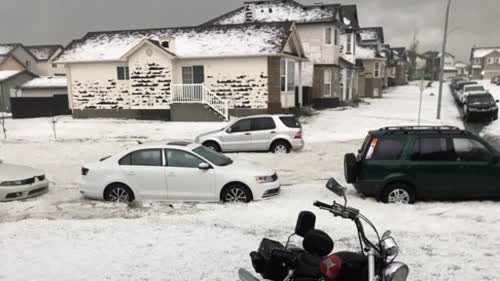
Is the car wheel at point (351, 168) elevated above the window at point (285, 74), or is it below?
below

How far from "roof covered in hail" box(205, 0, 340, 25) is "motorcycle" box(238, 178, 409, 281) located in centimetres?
3177

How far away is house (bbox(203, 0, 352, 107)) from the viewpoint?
3438 cm

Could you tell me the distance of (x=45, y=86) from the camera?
4575cm

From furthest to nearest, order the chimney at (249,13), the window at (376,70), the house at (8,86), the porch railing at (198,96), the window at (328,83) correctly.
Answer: the window at (376,70)
the house at (8,86)
the chimney at (249,13)
the window at (328,83)
the porch railing at (198,96)

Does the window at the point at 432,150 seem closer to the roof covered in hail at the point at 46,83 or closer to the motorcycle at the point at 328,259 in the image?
the motorcycle at the point at 328,259

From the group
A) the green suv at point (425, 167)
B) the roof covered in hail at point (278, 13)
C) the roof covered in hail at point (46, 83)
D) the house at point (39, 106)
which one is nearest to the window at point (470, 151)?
the green suv at point (425, 167)

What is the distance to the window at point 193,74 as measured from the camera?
87.6 ft

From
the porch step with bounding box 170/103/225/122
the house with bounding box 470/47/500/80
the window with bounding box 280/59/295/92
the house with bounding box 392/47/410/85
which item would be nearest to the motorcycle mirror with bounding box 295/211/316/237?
the porch step with bounding box 170/103/225/122

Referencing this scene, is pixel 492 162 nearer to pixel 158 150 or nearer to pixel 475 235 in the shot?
pixel 475 235

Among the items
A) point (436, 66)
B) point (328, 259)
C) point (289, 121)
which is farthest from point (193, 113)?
point (436, 66)

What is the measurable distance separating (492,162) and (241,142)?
30.4 feet

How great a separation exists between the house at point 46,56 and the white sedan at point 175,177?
6547 centimetres

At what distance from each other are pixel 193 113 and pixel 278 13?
1557cm

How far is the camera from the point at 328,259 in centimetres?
311
